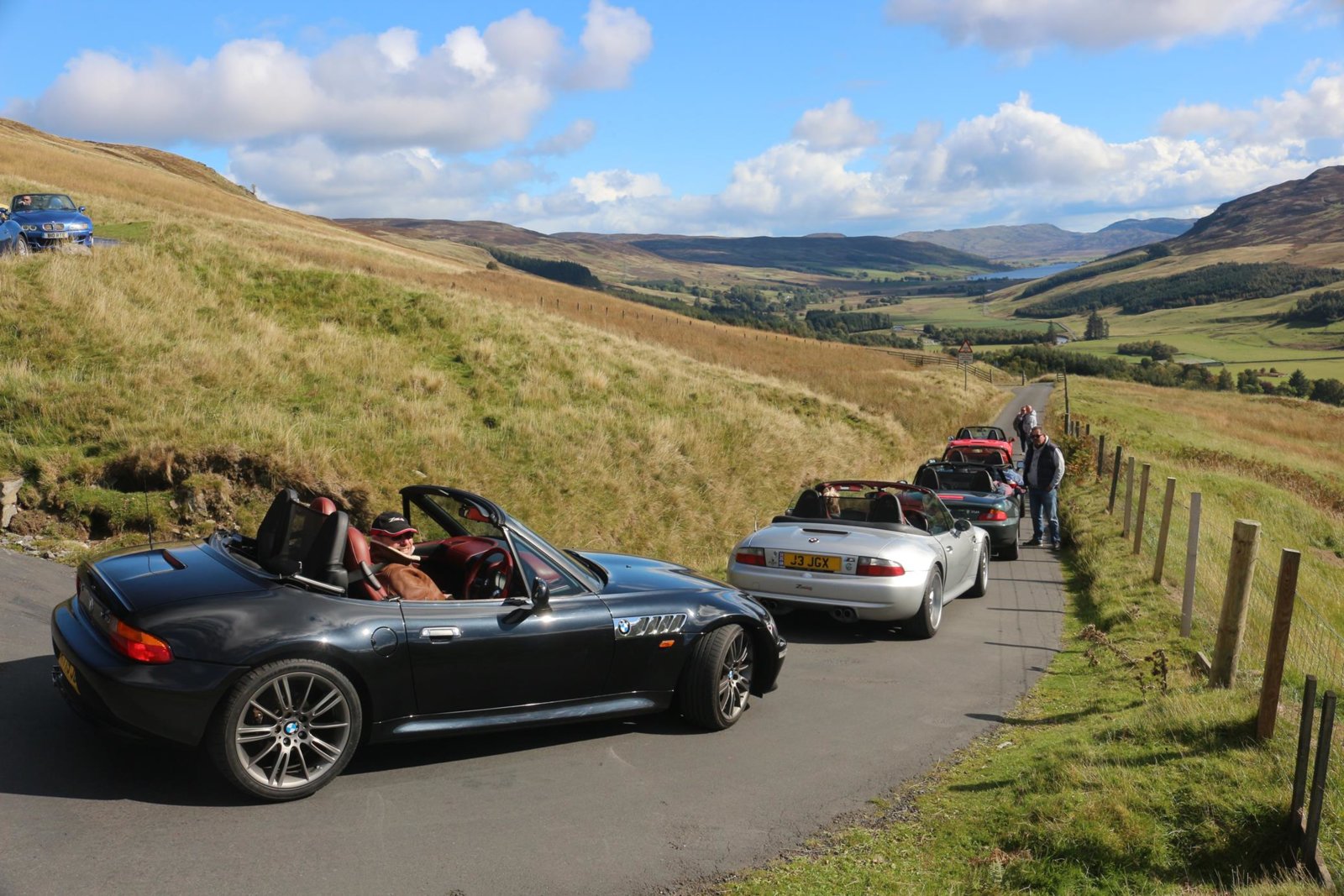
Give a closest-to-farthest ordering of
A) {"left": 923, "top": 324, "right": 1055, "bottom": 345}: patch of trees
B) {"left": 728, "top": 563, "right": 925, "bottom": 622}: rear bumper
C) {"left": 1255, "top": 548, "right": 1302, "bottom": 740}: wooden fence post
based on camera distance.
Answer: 1. {"left": 1255, "top": 548, "right": 1302, "bottom": 740}: wooden fence post
2. {"left": 728, "top": 563, "right": 925, "bottom": 622}: rear bumper
3. {"left": 923, "top": 324, "right": 1055, "bottom": 345}: patch of trees

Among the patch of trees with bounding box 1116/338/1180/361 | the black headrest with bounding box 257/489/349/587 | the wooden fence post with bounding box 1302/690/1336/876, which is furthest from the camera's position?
the patch of trees with bounding box 1116/338/1180/361

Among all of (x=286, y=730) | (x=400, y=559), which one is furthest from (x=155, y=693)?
(x=400, y=559)

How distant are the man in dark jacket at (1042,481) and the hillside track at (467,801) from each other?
8.89 m

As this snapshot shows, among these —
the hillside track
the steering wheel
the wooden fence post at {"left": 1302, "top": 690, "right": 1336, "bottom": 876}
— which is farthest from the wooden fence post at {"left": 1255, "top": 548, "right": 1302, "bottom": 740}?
the steering wheel

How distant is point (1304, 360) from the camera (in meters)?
108

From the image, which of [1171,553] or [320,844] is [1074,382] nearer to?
[1171,553]

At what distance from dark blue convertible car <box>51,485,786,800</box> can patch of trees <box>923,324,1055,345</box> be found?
123858 mm

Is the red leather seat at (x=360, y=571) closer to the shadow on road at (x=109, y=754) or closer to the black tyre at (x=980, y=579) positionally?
the shadow on road at (x=109, y=754)

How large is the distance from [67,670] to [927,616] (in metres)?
6.92

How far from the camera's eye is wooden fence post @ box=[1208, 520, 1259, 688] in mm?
6598

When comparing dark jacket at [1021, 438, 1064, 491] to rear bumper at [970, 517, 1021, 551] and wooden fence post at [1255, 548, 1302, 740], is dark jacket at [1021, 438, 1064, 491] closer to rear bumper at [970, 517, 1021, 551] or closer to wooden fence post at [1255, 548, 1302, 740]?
rear bumper at [970, 517, 1021, 551]

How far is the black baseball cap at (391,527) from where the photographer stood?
5920 mm

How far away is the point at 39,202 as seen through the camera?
2184cm

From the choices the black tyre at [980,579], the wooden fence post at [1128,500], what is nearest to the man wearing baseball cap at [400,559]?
the black tyre at [980,579]
